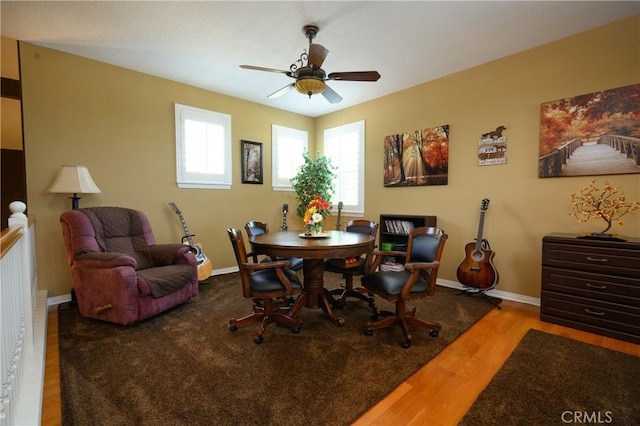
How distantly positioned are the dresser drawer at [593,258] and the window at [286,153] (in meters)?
3.86

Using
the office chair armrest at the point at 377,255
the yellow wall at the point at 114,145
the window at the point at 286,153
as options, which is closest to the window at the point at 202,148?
the yellow wall at the point at 114,145

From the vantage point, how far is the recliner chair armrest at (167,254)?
318cm

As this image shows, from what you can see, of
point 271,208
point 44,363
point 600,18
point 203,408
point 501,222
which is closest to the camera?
point 203,408

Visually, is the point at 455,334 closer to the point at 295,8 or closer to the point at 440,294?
the point at 440,294

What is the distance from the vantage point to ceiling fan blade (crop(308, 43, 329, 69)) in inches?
89.6

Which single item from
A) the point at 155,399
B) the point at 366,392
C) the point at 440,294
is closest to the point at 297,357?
the point at 366,392

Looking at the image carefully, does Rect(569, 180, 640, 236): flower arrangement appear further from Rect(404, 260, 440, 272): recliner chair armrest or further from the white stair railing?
the white stair railing

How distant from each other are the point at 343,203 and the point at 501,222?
98.9 inches

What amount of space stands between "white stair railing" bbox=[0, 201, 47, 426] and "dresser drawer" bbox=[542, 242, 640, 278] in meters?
3.67

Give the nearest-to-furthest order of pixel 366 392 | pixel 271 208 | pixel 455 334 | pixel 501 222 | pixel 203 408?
pixel 203 408 → pixel 366 392 → pixel 455 334 → pixel 501 222 → pixel 271 208

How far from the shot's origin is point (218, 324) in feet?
8.64

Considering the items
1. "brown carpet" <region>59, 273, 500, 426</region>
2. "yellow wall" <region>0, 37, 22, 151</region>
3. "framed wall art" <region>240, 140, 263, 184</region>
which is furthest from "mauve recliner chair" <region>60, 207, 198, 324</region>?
"framed wall art" <region>240, 140, 263, 184</region>

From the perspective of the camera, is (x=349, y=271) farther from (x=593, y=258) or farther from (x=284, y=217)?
(x=284, y=217)

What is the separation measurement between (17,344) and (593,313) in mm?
3995
